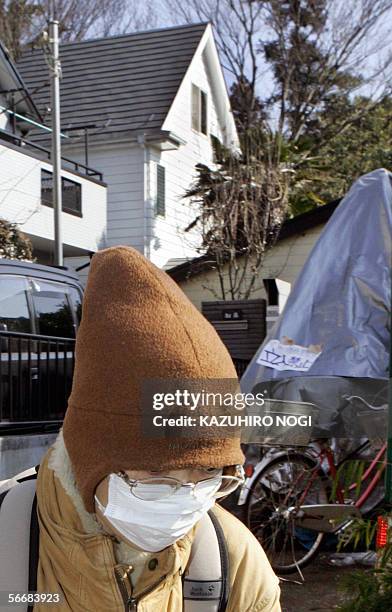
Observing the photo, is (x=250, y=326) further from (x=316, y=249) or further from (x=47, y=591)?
(x=47, y=591)

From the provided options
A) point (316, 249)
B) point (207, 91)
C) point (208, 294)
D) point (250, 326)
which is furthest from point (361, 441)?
point (207, 91)

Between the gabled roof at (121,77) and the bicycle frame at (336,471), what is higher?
the gabled roof at (121,77)

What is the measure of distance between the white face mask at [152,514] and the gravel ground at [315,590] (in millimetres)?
3552

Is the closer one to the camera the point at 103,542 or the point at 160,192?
the point at 103,542

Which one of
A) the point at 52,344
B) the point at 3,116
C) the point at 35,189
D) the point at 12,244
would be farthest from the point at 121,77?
the point at 52,344

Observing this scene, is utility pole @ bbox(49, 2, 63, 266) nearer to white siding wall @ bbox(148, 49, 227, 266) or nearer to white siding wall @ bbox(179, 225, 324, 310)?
white siding wall @ bbox(179, 225, 324, 310)

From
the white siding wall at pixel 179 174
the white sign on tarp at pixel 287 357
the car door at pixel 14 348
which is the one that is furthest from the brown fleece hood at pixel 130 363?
the white siding wall at pixel 179 174

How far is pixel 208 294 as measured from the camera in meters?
16.3

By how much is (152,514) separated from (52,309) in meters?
6.08

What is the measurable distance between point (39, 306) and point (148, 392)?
5.94 m

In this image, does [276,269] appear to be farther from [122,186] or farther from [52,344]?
[52,344]

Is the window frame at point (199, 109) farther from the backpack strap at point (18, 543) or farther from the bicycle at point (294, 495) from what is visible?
the backpack strap at point (18, 543)

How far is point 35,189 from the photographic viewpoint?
16.6m

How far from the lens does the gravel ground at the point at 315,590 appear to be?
210 inches
